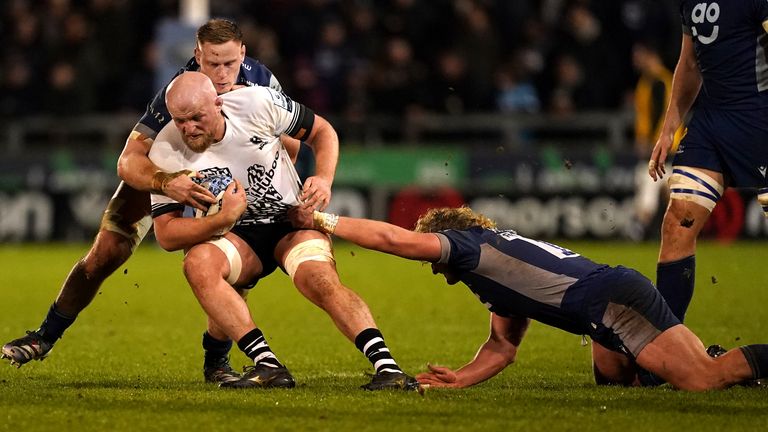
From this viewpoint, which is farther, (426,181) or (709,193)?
(426,181)

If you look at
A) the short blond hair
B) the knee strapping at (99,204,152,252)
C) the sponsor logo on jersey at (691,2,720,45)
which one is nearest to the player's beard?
the knee strapping at (99,204,152,252)

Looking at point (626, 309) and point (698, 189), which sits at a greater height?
point (698, 189)

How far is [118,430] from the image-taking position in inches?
216

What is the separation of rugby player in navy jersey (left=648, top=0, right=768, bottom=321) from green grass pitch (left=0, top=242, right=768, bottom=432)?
2.85 feet

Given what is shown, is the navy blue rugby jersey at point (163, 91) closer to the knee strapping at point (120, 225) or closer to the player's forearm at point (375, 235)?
the knee strapping at point (120, 225)

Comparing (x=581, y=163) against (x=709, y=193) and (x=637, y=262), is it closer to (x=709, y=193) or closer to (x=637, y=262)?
(x=637, y=262)

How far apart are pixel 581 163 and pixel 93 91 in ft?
24.6

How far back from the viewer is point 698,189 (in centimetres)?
730

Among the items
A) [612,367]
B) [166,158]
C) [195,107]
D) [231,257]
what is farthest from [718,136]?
[166,158]

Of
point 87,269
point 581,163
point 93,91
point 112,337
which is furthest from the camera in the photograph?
point 93,91

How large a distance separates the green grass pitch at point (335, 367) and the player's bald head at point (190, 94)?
1.42 meters

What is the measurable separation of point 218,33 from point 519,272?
2.10 m

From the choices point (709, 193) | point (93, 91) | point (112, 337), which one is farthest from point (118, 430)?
point (93, 91)

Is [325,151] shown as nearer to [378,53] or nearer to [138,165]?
[138,165]
